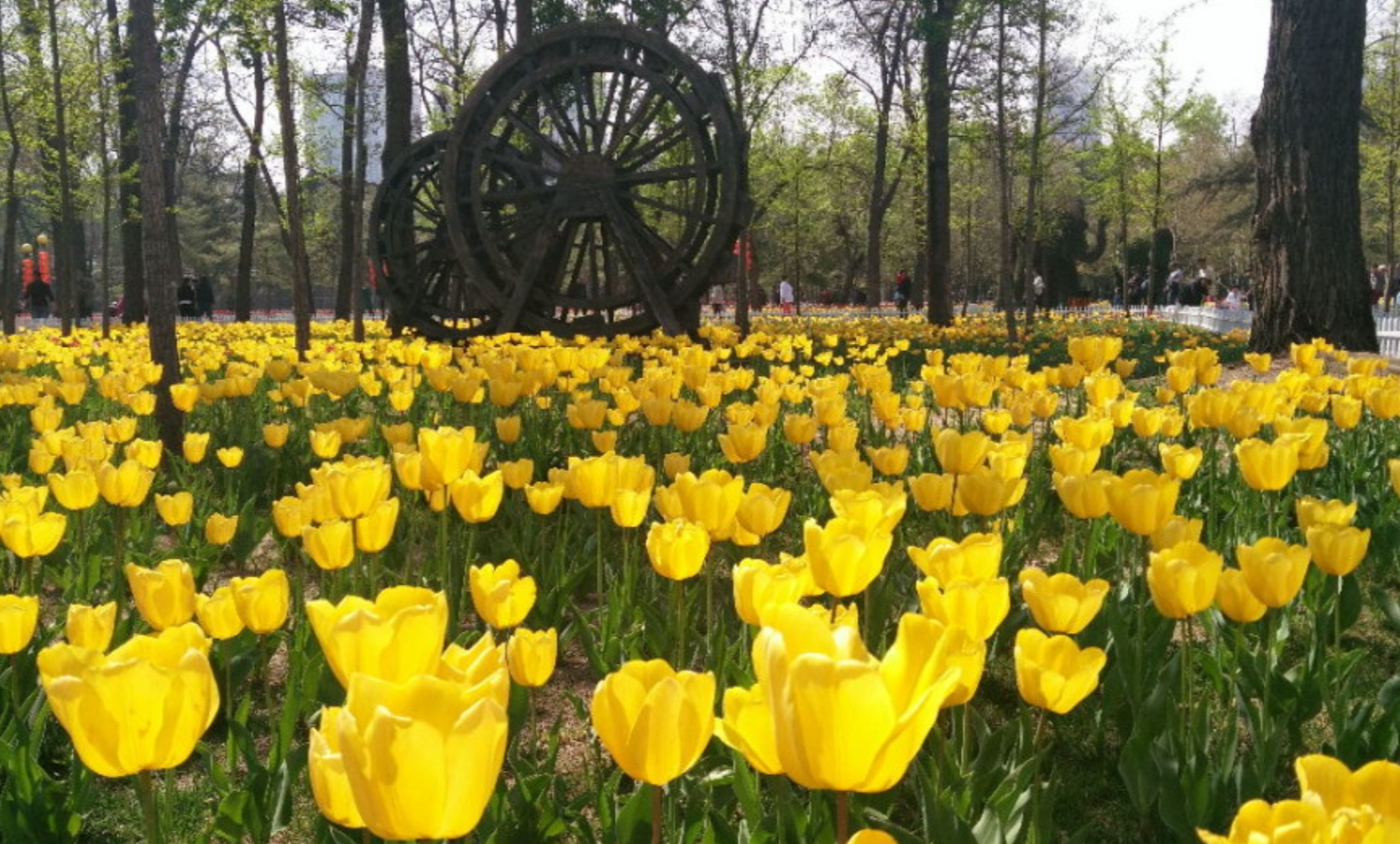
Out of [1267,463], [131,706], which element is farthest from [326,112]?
[131,706]

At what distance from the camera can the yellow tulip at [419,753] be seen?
0.78 metres

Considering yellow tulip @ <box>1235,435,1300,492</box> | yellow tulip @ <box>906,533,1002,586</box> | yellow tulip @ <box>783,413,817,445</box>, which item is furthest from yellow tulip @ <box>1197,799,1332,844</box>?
yellow tulip @ <box>783,413,817,445</box>

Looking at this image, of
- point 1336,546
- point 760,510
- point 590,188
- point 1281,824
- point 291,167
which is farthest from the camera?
point 590,188

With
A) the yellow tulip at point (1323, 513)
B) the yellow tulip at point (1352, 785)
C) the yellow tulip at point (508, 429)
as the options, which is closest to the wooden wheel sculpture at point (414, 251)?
the yellow tulip at point (508, 429)

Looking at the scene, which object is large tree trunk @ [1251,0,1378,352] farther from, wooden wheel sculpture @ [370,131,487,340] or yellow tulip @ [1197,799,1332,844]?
wooden wheel sculpture @ [370,131,487,340]

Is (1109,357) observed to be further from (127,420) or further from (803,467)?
(127,420)

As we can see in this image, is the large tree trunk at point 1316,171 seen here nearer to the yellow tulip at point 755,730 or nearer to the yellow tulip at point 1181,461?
the yellow tulip at point 1181,461

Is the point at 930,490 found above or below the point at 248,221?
below

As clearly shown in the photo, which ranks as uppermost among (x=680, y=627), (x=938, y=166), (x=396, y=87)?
(x=396, y=87)

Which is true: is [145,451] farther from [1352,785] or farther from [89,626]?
[1352,785]

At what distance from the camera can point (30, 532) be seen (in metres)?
2.26

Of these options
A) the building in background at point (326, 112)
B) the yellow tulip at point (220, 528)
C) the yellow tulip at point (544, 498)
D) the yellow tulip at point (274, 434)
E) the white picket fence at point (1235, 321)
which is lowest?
the yellow tulip at point (220, 528)

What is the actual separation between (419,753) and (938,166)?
54.1ft

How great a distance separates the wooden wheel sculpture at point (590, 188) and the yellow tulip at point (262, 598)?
9.49m
